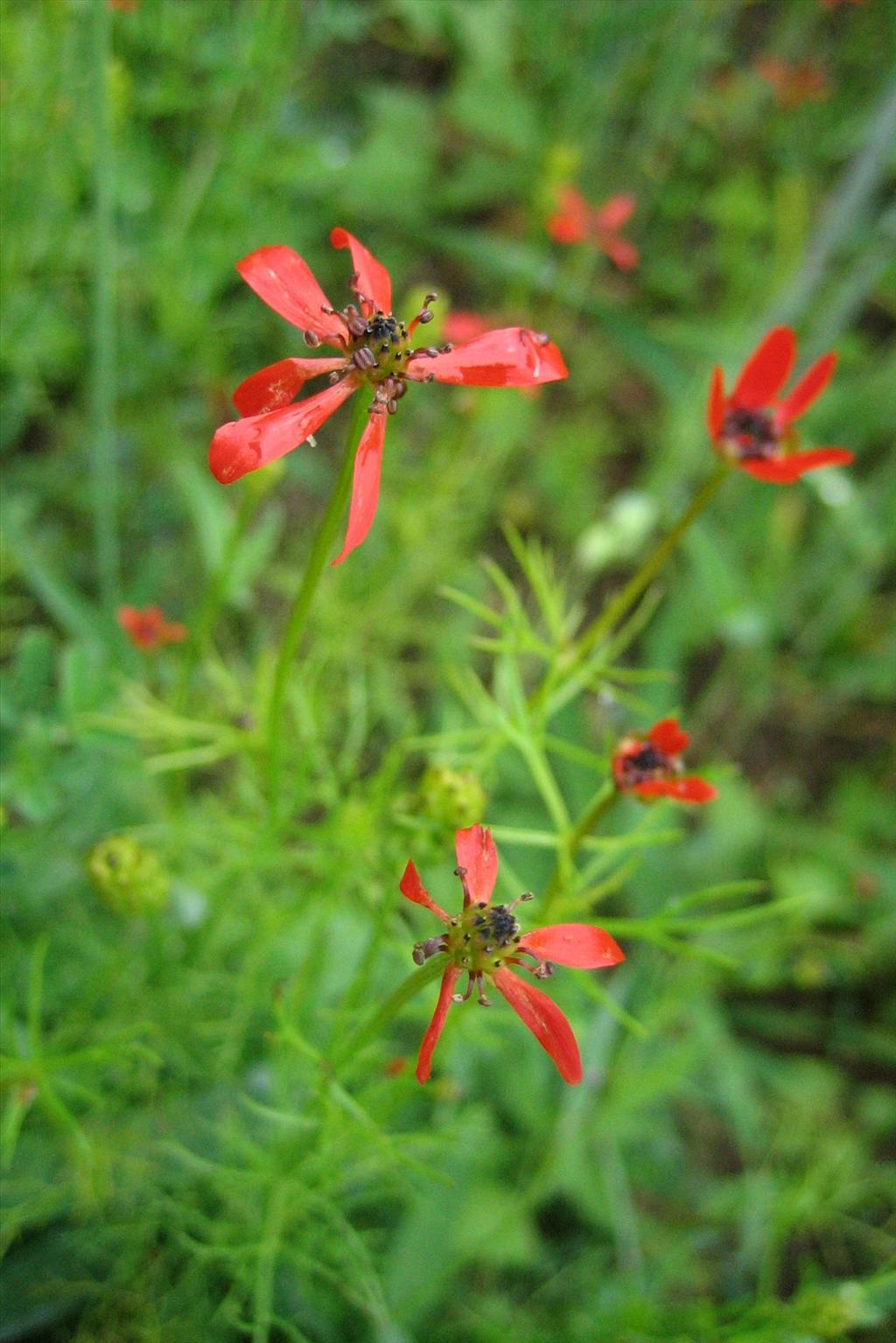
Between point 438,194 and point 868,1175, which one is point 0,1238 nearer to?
point 868,1175

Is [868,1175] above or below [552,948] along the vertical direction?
below

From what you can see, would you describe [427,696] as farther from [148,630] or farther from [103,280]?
[103,280]

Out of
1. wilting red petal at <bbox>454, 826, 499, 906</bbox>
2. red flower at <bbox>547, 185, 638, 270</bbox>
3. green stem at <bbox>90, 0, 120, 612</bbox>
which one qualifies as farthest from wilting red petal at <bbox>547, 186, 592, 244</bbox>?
wilting red petal at <bbox>454, 826, 499, 906</bbox>

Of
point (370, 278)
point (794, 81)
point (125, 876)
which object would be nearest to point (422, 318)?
point (370, 278)

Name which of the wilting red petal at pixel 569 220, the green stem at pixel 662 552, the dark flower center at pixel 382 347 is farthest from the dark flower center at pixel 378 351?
the wilting red petal at pixel 569 220

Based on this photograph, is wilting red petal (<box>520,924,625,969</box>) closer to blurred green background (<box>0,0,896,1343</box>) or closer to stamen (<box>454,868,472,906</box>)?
stamen (<box>454,868,472,906</box>)

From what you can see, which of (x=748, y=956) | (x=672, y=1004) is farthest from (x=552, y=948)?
(x=748, y=956)

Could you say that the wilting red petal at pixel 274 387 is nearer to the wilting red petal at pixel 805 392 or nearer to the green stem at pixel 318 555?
the green stem at pixel 318 555
